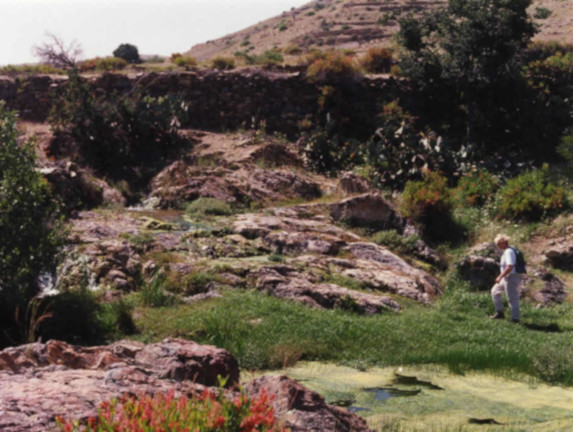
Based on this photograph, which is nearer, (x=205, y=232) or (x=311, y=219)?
(x=205, y=232)

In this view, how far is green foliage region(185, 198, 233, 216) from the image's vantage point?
1758 centimetres

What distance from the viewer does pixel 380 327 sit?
9969 millimetres

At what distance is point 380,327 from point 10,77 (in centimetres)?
2487

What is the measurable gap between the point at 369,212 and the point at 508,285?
5695mm

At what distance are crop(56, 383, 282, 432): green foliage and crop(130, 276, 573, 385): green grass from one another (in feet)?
14.2

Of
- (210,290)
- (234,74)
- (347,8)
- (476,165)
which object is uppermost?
(347,8)

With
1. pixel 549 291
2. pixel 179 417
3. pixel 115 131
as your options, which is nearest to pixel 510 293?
pixel 549 291

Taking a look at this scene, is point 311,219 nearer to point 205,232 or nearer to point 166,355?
point 205,232

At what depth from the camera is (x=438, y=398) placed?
6.98 metres

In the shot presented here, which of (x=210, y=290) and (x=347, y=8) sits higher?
(x=347, y=8)

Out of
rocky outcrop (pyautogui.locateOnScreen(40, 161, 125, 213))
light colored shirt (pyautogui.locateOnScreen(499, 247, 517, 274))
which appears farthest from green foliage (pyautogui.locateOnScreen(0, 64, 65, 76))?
light colored shirt (pyautogui.locateOnScreen(499, 247, 517, 274))

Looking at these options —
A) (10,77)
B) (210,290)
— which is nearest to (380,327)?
(210,290)

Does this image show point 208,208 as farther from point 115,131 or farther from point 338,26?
point 338,26

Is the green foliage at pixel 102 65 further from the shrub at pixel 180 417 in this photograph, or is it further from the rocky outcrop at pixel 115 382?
the shrub at pixel 180 417
